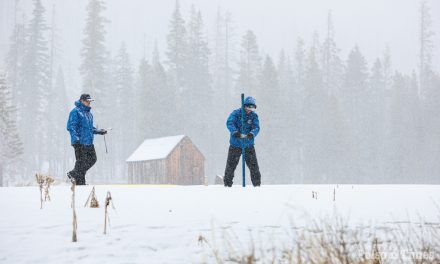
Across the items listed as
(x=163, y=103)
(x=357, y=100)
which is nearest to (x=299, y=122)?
(x=357, y=100)

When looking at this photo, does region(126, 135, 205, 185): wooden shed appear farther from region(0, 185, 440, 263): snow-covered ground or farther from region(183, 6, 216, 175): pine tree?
region(0, 185, 440, 263): snow-covered ground

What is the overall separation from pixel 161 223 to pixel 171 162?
26512 millimetres

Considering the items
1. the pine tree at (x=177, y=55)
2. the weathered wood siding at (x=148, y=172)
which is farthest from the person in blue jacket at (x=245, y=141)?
the pine tree at (x=177, y=55)

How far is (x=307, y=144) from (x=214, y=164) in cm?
937

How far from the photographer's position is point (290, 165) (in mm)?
55375

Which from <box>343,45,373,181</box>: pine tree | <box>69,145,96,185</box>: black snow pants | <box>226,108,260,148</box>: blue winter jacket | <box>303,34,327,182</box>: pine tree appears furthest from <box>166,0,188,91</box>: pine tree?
<box>226,108,260,148</box>: blue winter jacket

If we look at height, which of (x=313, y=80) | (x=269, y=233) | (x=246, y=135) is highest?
(x=313, y=80)

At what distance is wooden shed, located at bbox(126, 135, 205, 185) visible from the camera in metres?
31.2

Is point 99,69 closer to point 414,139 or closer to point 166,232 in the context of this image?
point 414,139

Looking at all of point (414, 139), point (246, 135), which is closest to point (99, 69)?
point (414, 139)

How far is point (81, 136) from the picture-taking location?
1112 centimetres

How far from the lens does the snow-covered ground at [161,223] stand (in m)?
3.57

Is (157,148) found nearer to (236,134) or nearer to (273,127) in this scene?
(273,127)

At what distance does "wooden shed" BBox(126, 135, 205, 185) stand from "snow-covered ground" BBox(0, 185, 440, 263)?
2378cm
